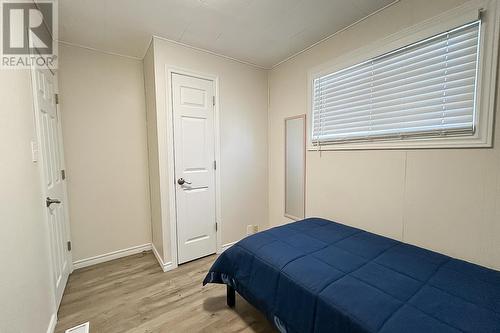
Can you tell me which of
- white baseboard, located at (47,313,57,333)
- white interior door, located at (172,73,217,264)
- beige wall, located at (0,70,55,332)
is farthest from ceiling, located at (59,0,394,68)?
white baseboard, located at (47,313,57,333)

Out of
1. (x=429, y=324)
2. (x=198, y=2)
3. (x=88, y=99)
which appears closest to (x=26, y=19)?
(x=88, y=99)

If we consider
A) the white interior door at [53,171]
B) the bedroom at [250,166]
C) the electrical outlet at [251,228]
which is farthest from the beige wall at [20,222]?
the electrical outlet at [251,228]

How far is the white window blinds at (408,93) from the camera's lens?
4.65 ft

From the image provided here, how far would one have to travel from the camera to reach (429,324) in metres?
0.89

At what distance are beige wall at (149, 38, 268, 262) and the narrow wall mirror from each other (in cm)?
38

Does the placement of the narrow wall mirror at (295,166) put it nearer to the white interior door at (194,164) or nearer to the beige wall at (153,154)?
the white interior door at (194,164)

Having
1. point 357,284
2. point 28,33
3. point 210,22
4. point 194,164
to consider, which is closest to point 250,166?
point 194,164

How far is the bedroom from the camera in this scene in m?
1.19

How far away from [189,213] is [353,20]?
2540 mm

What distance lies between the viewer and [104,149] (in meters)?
2.46

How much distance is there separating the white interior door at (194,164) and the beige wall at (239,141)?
0.15m

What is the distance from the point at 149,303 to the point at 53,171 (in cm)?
143

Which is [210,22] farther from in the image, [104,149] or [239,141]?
[104,149]

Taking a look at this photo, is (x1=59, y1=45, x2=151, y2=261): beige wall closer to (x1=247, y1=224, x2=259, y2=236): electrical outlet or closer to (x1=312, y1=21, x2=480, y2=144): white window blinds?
(x1=247, y1=224, x2=259, y2=236): electrical outlet
